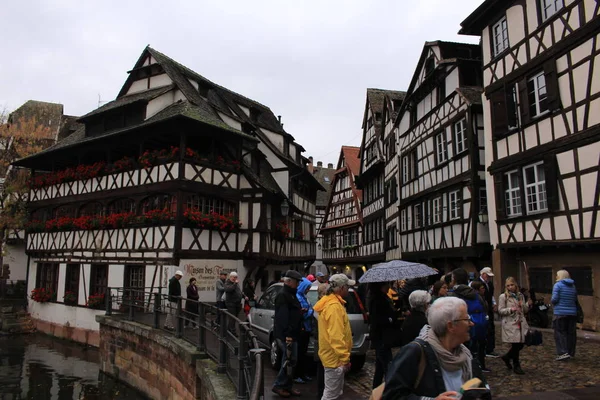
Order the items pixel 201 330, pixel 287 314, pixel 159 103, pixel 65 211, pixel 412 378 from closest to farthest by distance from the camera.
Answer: pixel 412 378
pixel 287 314
pixel 201 330
pixel 159 103
pixel 65 211

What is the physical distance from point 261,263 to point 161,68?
1043cm

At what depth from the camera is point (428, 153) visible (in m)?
20.6

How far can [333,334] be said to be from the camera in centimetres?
526

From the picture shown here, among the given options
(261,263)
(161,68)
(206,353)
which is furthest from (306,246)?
(206,353)

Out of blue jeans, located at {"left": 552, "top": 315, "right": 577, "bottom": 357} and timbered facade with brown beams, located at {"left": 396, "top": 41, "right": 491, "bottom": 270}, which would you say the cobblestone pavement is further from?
timbered facade with brown beams, located at {"left": 396, "top": 41, "right": 491, "bottom": 270}

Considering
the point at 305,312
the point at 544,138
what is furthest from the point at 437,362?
the point at 544,138

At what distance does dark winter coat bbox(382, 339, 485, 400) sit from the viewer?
2412 millimetres

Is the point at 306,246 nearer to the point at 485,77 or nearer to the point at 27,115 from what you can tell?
the point at 485,77

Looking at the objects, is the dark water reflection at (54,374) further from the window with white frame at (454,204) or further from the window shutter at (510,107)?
the window shutter at (510,107)

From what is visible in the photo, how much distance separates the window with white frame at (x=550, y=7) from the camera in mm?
12961

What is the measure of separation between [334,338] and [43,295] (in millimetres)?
21897

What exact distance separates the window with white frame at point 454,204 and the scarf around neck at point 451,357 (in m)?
15.9

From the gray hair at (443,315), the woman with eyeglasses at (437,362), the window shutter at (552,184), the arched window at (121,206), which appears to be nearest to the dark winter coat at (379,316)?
the woman with eyeglasses at (437,362)

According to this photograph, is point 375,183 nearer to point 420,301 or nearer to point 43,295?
point 43,295
